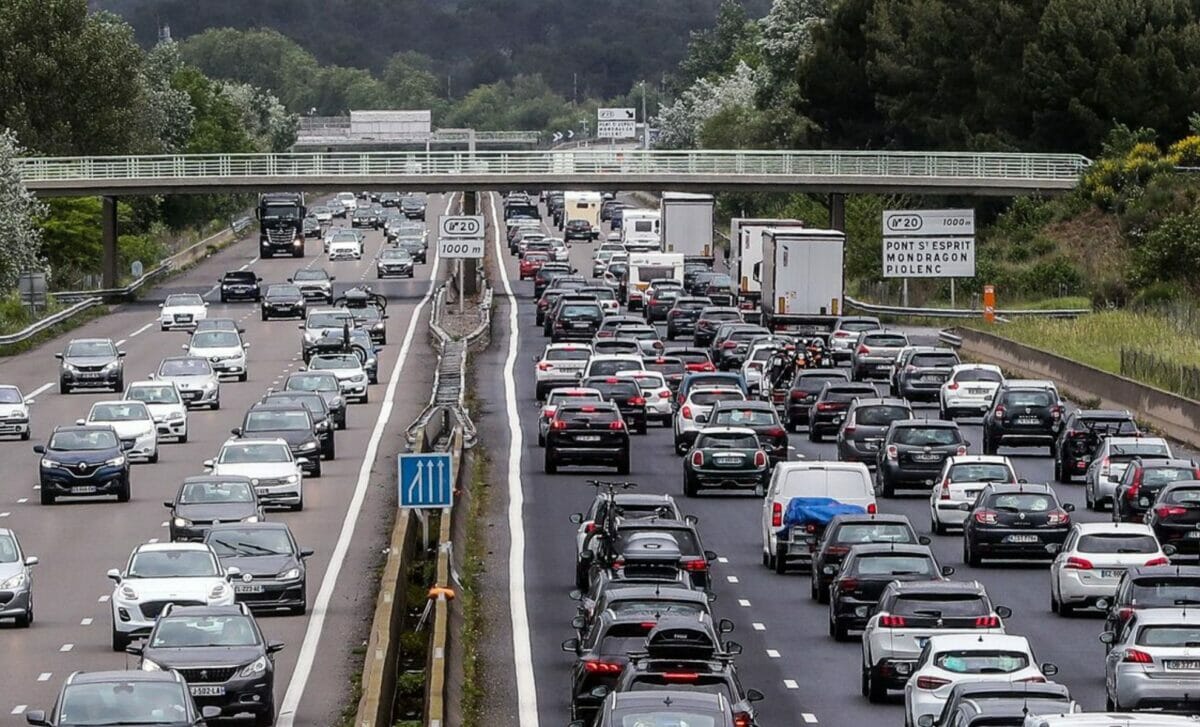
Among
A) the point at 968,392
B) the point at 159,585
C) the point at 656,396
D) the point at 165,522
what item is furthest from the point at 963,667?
the point at 656,396

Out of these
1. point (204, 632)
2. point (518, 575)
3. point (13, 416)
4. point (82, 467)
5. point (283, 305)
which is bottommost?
point (518, 575)

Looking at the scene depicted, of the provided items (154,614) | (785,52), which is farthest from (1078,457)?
(785,52)

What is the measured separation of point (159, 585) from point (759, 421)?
22.1 m

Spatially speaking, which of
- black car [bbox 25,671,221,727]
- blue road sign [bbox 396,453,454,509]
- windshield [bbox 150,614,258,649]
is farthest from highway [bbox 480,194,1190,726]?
black car [bbox 25,671,221,727]

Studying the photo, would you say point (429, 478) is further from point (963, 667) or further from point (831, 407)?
point (831, 407)

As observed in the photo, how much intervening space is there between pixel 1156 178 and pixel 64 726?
8428cm

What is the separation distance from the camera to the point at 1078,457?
1933 inches

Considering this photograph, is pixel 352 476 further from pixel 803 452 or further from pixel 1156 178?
pixel 1156 178

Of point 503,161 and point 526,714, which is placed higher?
point 503,161

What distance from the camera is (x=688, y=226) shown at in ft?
356

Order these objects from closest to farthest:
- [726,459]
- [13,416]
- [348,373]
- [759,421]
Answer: [726,459], [759,421], [13,416], [348,373]

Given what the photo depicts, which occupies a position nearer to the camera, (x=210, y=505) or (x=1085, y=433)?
(x=210, y=505)

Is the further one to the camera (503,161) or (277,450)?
(503,161)

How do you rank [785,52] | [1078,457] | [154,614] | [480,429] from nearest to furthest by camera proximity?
[154,614]
[1078,457]
[480,429]
[785,52]
